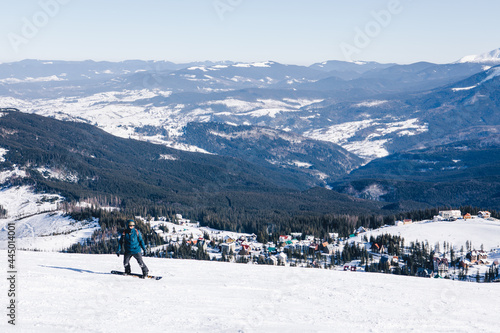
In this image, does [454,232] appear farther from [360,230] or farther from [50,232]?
[50,232]

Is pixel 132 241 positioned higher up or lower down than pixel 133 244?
higher up

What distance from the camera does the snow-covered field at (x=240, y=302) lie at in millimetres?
21969

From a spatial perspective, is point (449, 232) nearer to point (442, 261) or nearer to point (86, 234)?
point (442, 261)

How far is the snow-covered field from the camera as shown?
22.0 meters

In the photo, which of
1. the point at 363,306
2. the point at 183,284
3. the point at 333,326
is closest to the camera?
the point at 333,326

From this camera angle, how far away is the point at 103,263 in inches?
1479

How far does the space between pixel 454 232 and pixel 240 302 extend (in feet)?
343

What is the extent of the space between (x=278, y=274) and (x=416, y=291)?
9.85 meters

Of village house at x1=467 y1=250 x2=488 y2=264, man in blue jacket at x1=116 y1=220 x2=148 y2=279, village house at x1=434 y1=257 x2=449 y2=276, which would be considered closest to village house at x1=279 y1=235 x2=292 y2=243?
village house at x1=434 y1=257 x2=449 y2=276

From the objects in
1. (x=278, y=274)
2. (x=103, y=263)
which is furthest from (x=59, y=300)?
(x=278, y=274)

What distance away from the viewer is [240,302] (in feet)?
84.9

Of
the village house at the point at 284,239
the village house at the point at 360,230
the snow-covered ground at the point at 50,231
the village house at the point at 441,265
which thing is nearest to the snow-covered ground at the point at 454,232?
the village house at the point at 360,230

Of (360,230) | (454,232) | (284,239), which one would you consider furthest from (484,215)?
(284,239)

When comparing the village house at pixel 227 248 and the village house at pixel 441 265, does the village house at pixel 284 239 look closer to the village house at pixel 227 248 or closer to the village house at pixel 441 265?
the village house at pixel 227 248
